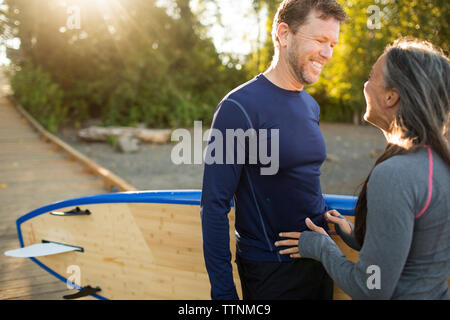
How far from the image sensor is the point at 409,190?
Answer: 94 centimetres

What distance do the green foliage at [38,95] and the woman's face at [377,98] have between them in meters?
14.3

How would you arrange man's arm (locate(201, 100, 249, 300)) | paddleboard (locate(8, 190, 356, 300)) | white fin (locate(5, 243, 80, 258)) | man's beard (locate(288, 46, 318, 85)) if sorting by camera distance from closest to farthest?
man's arm (locate(201, 100, 249, 300)) → man's beard (locate(288, 46, 318, 85)) → paddleboard (locate(8, 190, 356, 300)) → white fin (locate(5, 243, 80, 258))

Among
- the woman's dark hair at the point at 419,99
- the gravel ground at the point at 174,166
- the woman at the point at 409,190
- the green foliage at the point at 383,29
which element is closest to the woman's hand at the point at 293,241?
the woman at the point at 409,190

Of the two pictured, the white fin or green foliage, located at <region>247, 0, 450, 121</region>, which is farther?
green foliage, located at <region>247, 0, 450, 121</region>

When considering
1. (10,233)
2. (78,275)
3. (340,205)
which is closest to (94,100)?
(10,233)

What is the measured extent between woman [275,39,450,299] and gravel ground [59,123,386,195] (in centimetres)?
608

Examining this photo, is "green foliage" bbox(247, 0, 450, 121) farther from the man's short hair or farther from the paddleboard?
the paddleboard

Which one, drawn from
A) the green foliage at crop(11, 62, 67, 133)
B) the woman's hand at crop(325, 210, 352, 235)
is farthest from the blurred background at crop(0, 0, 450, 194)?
the woman's hand at crop(325, 210, 352, 235)

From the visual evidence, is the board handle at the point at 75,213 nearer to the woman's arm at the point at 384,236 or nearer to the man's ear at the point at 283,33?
the man's ear at the point at 283,33

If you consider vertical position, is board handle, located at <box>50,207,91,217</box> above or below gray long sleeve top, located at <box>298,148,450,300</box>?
below

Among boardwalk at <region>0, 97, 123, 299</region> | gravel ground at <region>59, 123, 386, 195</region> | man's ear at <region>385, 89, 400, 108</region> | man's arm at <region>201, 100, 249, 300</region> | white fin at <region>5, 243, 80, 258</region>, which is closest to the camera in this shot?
man's ear at <region>385, 89, 400, 108</region>

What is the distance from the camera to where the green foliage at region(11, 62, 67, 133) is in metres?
14.2

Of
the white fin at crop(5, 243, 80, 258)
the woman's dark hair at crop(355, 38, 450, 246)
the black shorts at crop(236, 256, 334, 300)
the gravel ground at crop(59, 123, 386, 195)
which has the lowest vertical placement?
the gravel ground at crop(59, 123, 386, 195)
